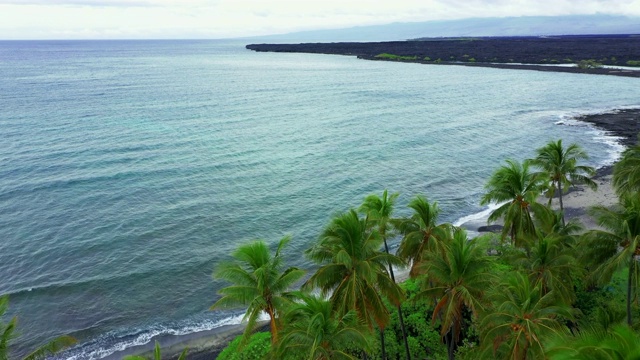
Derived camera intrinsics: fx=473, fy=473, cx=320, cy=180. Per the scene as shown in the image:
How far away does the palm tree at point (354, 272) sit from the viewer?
68.9 feet

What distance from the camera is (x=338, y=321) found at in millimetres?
18984

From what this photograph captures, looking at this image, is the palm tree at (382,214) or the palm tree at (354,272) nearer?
the palm tree at (354,272)

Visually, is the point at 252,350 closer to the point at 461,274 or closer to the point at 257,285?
the point at 257,285

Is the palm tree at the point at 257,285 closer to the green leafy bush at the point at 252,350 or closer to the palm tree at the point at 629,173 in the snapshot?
the green leafy bush at the point at 252,350

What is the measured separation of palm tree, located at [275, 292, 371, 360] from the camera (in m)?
18.0

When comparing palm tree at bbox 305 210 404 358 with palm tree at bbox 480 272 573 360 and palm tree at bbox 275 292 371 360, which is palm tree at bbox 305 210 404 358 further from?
palm tree at bbox 480 272 573 360

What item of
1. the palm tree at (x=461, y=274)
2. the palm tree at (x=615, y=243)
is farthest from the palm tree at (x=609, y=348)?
the palm tree at (x=615, y=243)

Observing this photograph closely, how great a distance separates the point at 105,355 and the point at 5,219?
1046 inches

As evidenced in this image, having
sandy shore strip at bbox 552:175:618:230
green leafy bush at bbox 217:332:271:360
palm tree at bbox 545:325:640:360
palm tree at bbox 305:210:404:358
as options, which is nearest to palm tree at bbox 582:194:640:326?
palm tree at bbox 305:210:404:358

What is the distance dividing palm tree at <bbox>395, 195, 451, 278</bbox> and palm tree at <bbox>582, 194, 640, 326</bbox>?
756 centimetres

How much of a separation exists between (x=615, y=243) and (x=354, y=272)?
46.1 ft

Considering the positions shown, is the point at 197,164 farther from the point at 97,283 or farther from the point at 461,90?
the point at 461,90

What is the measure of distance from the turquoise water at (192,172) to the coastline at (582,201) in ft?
4.91

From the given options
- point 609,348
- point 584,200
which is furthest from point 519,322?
point 584,200
